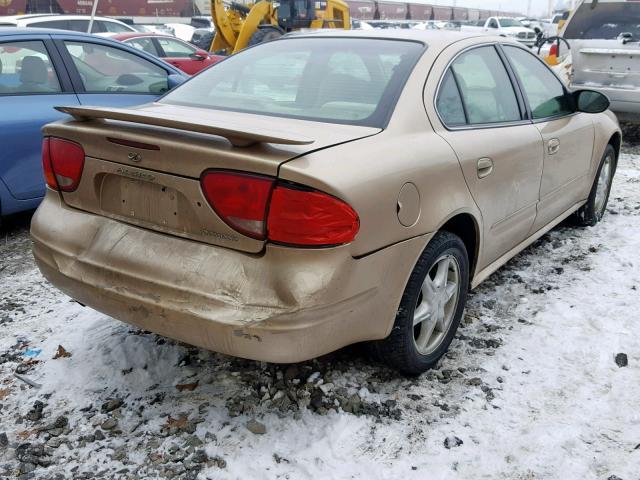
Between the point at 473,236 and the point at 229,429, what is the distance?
1492 mm

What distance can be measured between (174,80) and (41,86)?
1.01 m

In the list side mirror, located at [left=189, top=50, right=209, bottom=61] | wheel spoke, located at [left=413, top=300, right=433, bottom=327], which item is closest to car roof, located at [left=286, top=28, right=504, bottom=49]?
wheel spoke, located at [left=413, top=300, right=433, bottom=327]

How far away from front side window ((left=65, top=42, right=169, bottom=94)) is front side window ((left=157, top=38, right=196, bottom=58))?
20.9ft

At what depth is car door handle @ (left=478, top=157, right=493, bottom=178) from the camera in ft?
9.57

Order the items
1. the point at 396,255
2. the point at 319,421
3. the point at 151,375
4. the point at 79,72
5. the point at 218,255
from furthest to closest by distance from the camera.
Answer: the point at 79,72
the point at 151,375
the point at 319,421
the point at 396,255
the point at 218,255

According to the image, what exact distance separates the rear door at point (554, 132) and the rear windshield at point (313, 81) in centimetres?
108

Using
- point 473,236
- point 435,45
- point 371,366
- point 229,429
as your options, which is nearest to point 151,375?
point 229,429

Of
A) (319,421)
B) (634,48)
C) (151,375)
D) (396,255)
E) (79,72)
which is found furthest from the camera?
(634,48)

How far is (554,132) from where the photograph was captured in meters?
3.75

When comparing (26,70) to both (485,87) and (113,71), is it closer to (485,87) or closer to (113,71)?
(113,71)

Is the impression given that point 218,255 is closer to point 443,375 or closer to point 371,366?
point 371,366

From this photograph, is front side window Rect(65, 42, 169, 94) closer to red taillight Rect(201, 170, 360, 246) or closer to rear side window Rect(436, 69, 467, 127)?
rear side window Rect(436, 69, 467, 127)

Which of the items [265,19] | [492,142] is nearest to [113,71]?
[492,142]

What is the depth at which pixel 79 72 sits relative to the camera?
16.0 feet
